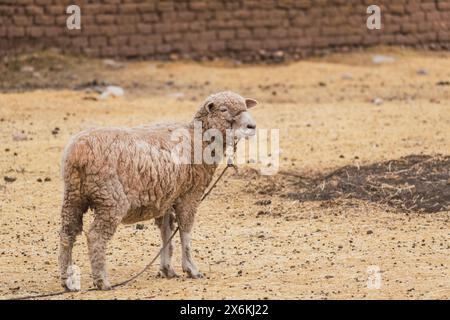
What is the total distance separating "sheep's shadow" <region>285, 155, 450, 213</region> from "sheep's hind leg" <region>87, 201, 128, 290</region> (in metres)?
3.76

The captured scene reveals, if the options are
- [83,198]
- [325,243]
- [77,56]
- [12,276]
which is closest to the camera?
[83,198]

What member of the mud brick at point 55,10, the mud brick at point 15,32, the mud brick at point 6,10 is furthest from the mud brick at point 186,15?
the mud brick at point 6,10

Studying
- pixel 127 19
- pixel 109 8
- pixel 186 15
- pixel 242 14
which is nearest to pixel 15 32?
pixel 109 8

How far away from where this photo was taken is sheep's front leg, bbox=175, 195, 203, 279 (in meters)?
8.88

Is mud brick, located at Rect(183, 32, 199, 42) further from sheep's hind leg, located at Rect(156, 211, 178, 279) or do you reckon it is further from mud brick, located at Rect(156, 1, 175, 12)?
sheep's hind leg, located at Rect(156, 211, 178, 279)

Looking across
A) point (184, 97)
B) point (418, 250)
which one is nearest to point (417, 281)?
point (418, 250)

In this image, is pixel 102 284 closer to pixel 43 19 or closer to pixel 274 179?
pixel 274 179

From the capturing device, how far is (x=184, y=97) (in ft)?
59.5

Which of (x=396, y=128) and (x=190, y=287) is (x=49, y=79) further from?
(x=190, y=287)

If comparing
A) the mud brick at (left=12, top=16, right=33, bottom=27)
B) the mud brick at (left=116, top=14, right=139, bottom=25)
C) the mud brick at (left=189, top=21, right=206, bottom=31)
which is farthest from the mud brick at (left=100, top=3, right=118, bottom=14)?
the mud brick at (left=189, top=21, right=206, bottom=31)

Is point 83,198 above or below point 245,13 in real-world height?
below

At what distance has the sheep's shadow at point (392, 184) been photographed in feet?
37.4

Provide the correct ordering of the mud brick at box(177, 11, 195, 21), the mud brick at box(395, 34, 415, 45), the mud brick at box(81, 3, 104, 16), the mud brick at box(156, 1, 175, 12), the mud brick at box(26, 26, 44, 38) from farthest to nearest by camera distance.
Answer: the mud brick at box(395, 34, 415, 45), the mud brick at box(177, 11, 195, 21), the mud brick at box(156, 1, 175, 12), the mud brick at box(81, 3, 104, 16), the mud brick at box(26, 26, 44, 38)

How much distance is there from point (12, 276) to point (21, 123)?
22.9 ft
